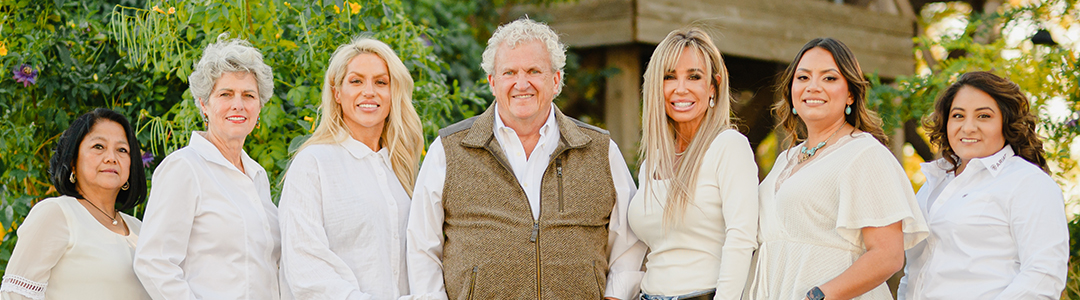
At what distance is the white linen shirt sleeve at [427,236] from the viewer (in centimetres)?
274

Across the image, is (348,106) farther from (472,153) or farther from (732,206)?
(732,206)

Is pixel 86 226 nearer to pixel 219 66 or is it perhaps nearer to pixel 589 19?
pixel 219 66

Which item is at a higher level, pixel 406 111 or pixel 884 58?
pixel 884 58

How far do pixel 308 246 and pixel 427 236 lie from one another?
353 millimetres

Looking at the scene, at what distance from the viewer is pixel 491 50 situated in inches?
113

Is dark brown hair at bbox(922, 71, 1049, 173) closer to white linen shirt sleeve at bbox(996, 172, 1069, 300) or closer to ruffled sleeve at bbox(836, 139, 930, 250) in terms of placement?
white linen shirt sleeve at bbox(996, 172, 1069, 300)

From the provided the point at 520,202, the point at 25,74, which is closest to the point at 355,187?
the point at 520,202

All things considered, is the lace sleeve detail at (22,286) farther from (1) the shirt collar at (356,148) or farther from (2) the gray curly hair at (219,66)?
(1) the shirt collar at (356,148)

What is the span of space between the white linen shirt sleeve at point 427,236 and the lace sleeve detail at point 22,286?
3.60 feet

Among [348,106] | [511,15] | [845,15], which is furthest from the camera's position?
[845,15]

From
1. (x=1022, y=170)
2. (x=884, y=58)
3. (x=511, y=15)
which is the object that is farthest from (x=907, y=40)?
(x=1022, y=170)

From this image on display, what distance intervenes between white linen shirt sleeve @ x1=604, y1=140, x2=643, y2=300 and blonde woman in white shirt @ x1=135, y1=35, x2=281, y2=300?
108 cm

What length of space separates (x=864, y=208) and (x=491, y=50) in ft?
3.96

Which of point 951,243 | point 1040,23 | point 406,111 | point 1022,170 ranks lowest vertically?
point 951,243
